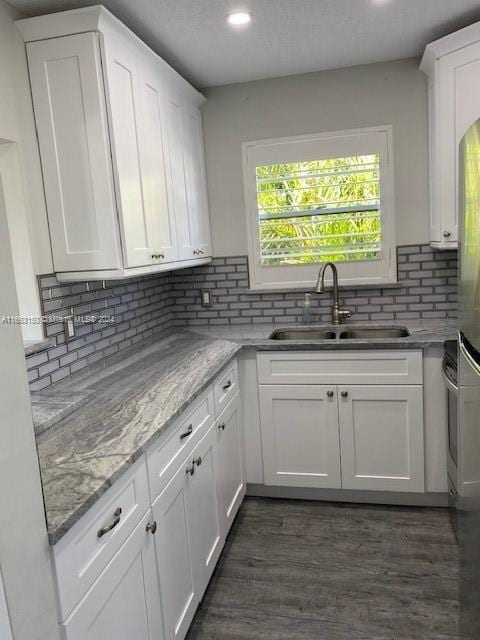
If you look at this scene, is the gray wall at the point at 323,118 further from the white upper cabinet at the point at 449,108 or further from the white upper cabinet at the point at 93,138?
the white upper cabinet at the point at 93,138

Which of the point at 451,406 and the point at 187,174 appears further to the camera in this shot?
the point at 187,174

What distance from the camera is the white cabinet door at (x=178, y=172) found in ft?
8.87

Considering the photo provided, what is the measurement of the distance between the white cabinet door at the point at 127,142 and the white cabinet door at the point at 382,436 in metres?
1.33

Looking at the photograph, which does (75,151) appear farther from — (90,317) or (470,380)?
(470,380)

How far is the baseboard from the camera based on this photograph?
9.25ft

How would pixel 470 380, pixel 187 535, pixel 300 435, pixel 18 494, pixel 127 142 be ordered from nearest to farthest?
pixel 18 494 → pixel 470 380 → pixel 187 535 → pixel 127 142 → pixel 300 435

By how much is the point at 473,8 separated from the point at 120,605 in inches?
109

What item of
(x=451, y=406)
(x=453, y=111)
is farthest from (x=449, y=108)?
(x=451, y=406)

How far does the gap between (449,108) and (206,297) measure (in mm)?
1809

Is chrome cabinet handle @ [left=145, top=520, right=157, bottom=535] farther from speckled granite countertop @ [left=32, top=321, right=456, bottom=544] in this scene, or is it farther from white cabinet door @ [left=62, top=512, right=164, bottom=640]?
speckled granite countertop @ [left=32, top=321, right=456, bottom=544]

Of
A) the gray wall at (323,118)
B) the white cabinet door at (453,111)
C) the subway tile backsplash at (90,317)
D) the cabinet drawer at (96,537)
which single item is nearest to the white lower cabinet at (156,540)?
the cabinet drawer at (96,537)

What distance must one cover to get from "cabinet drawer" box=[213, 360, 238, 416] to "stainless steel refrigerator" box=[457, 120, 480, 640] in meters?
1.24

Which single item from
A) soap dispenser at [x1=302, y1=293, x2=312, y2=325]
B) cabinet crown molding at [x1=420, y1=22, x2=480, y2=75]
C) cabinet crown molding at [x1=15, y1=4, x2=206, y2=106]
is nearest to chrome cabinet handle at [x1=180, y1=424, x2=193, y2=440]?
soap dispenser at [x1=302, y1=293, x2=312, y2=325]

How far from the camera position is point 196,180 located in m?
3.14
